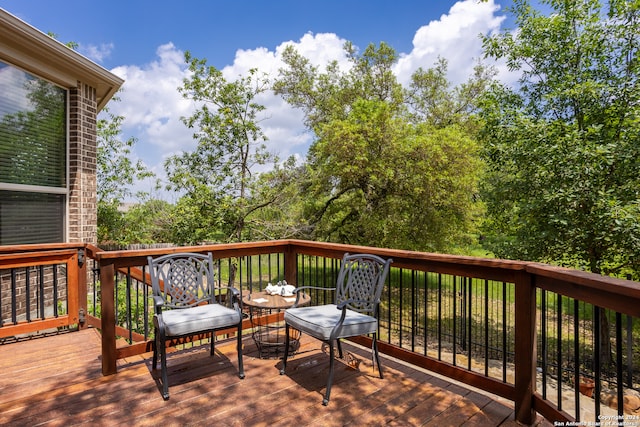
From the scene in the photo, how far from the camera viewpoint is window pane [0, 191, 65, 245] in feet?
13.2

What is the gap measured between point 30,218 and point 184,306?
2648 mm

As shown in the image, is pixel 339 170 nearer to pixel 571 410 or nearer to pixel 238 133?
pixel 238 133

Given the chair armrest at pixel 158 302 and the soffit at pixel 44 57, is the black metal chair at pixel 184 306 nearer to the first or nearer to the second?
the chair armrest at pixel 158 302

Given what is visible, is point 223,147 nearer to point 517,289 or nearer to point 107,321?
point 107,321

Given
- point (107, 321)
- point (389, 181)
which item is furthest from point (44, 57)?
point (389, 181)

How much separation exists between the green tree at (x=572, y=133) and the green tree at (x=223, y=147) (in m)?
5.97

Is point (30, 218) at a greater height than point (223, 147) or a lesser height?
lesser

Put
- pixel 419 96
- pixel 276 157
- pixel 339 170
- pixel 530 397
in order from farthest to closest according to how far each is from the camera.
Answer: pixel 419 96
pixel 276 157
pixel 339 170
pixel 530 397

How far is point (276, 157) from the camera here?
1041 centimetres

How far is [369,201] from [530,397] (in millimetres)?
8336

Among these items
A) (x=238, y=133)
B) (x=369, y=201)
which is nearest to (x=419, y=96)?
(x=369, y=201)

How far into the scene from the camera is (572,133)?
5.61m

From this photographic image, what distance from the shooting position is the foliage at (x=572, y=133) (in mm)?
5512

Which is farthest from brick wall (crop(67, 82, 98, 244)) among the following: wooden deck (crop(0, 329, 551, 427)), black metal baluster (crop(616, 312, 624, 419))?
black metal baluster (crop(616, 312, 624, 419))
